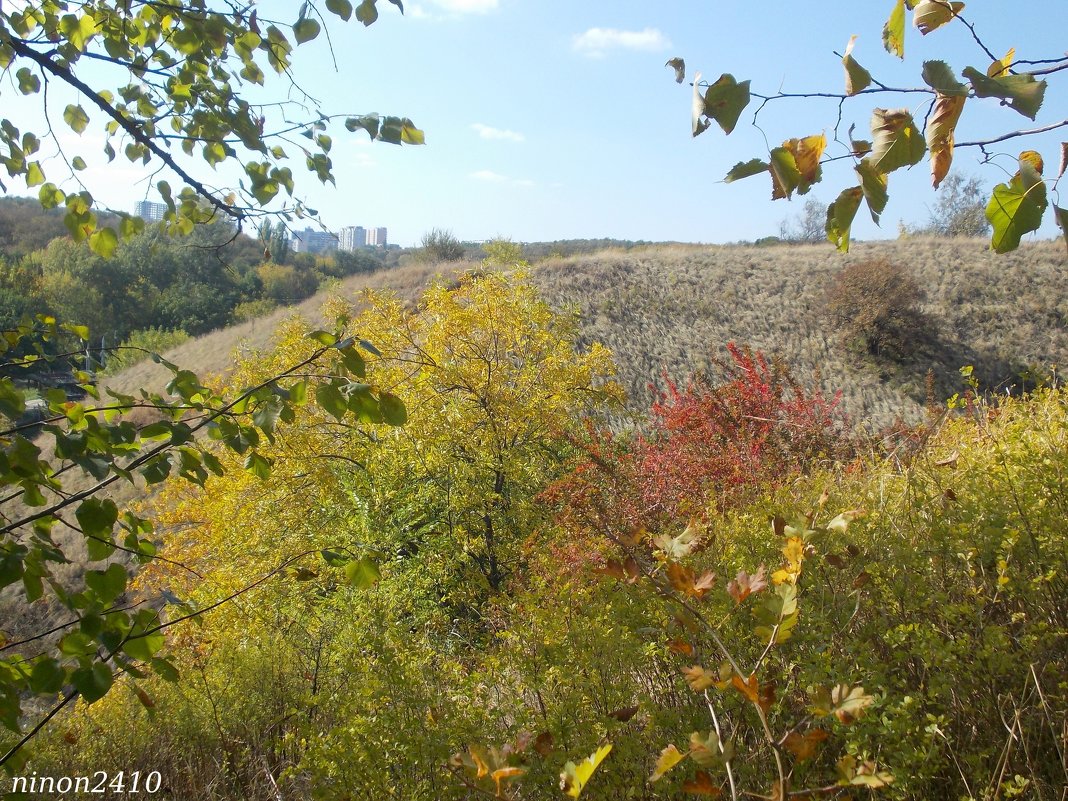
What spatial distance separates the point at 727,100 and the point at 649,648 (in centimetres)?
156

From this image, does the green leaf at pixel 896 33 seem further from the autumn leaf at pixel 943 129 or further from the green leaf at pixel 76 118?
the green leaf at pixel 76 118

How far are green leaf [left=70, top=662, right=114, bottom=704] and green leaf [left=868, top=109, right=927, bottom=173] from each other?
63.2 inches

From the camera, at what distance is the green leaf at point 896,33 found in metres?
1.03

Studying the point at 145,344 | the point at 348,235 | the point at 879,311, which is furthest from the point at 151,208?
the point at 145,344

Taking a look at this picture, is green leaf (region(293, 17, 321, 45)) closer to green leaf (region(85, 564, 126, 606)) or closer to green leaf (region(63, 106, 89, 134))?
green leaf (region(63, 106, 89, 134))

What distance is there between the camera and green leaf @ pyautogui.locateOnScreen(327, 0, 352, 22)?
183 cm

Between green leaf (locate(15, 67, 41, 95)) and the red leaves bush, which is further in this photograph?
the red leaves bush

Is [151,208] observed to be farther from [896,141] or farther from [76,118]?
[896,141]

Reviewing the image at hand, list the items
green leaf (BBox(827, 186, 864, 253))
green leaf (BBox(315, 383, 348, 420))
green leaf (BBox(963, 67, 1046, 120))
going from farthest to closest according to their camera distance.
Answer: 1. green leaf (BBox(315, 383, 348, 420))
2. green leaf (BBox(827, 186, 864, 253))
3. green leaf (BBox(963, 67, 1046, 120))

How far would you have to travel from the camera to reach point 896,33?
104cm

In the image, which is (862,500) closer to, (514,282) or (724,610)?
(724,610)

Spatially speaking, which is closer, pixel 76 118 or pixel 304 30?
pixel 304 30

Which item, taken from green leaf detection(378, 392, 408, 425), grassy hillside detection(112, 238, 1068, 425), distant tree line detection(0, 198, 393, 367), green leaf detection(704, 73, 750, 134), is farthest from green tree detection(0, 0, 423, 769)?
distant tree line detection(0, 198, 393, 367)

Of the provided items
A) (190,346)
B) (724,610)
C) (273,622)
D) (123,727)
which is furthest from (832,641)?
(190,346)
